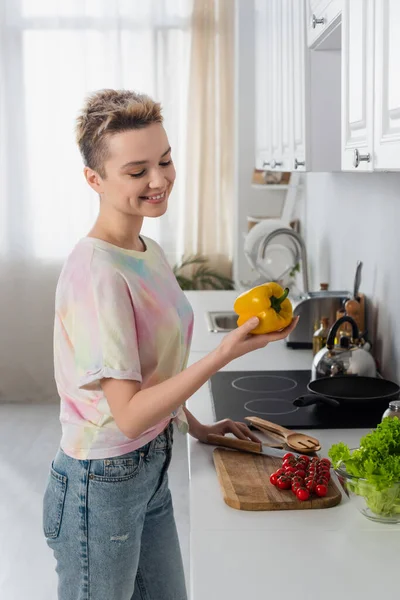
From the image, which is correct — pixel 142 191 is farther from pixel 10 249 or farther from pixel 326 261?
pixel 10 249

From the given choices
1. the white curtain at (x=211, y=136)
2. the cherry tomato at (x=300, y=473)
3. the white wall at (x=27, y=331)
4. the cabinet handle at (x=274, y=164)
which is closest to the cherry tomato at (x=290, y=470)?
the cherry tomato at (x=300, y=473)

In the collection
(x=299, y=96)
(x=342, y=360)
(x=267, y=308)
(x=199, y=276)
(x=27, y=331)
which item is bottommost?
(x=27, y=331)

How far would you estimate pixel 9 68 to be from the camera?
16.4 feet

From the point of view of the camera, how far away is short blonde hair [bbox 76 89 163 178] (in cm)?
132

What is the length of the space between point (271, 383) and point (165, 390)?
1064 millimetres

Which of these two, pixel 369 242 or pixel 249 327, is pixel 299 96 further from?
pixel 249 327

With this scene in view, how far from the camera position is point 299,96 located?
96.6 inches

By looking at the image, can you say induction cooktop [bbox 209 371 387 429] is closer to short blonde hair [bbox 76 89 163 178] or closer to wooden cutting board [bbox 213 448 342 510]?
wooden cutting board [bbox 213 448 342 510]

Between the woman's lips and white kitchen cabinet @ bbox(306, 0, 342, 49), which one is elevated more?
white kitchen cabinet @ bbox(306, 0, 342, 49)

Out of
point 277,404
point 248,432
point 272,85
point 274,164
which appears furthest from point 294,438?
point 272,85

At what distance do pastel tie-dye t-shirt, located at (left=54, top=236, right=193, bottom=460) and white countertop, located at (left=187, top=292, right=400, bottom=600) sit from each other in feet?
0.70

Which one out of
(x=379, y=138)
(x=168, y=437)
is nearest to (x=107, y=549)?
(x=168, y=437)

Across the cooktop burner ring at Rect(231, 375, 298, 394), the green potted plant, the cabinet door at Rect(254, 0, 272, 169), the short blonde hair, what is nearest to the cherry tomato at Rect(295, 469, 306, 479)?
the short blonde hair

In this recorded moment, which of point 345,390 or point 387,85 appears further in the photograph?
point 345,390
